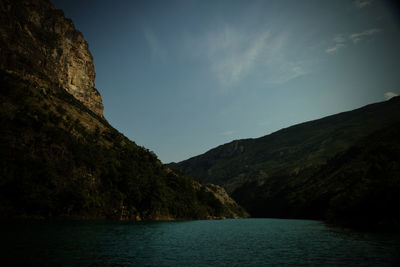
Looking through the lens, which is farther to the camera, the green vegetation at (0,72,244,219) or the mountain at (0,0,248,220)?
the mountain at (0,0,248,220)

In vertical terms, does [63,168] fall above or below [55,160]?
below

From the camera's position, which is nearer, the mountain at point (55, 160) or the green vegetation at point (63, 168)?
the green vegetation at point (63, 168)

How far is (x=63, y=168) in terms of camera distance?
110 m

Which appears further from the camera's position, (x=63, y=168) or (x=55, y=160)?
(x=63, y=168)

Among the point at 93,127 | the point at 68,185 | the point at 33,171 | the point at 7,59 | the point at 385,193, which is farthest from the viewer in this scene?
the point at 93,127

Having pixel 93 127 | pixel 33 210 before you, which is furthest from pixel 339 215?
pixel 93 127

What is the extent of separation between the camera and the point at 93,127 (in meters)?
161

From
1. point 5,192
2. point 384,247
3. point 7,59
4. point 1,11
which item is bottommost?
point 384,247

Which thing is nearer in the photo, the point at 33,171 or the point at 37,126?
the point at 33,171

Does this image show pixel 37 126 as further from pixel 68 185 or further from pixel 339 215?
pixel 339 215

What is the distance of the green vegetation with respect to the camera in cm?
9000

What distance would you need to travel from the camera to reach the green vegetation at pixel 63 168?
295 feet

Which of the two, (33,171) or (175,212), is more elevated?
(33,171)

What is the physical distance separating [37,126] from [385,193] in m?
120
